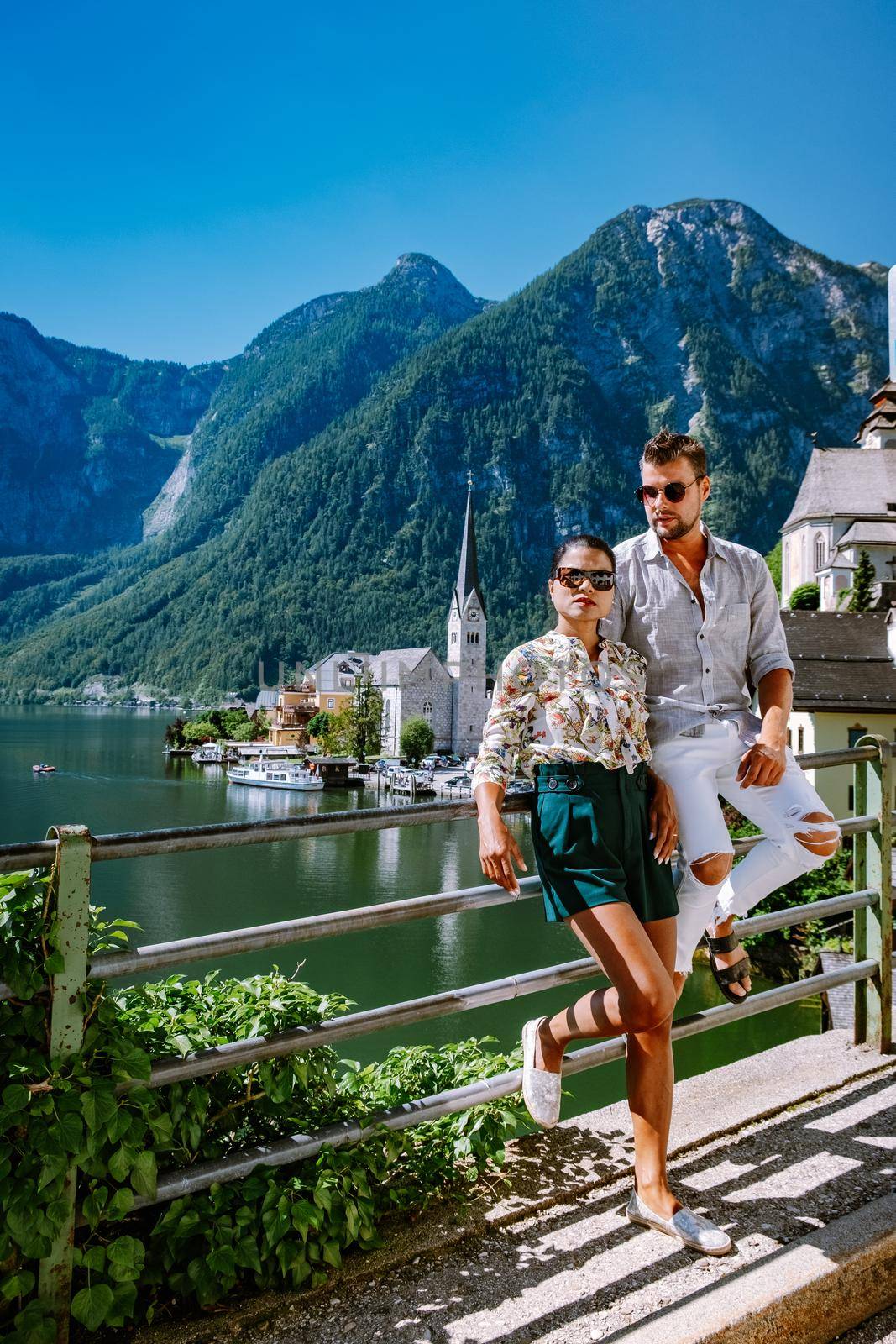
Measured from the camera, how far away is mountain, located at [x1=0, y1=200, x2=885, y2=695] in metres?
162

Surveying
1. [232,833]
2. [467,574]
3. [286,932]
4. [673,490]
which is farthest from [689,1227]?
[467,574]

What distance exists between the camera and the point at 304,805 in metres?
57.4

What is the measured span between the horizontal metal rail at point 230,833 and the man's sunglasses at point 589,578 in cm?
52

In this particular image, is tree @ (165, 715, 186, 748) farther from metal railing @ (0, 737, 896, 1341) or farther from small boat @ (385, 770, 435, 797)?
metal railing @ (0, 737, 896, 1341)

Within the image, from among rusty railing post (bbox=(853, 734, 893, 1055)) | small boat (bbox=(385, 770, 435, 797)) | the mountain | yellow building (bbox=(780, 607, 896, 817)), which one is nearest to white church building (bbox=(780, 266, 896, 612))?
yellow building (bbox=(780, 607, 896, 817))

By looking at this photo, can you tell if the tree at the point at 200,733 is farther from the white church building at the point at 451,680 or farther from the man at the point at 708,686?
the man at the point at 708,686

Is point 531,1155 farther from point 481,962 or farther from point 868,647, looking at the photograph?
point 868,647

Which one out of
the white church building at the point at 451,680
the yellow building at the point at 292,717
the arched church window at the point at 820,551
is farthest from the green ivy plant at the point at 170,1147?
the yellow building at the point at 292,717

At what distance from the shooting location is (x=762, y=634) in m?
2.44

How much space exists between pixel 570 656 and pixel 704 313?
20762 centimetres

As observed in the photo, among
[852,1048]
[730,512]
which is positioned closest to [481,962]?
[852,1048]

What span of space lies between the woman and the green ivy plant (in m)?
0.39

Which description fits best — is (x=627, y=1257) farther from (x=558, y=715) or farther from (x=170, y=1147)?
(x=558, y=715)

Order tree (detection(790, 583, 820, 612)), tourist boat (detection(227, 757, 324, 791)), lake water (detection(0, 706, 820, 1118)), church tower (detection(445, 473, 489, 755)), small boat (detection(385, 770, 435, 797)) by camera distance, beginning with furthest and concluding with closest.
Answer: church tower (detection(445, 473, 489, 755))
tourist boat (detection(227, 757, 324, 791))
small boat (detection(385, 770, 435, 797))
tree (detection(790, 583, 820, 612))
lake water (detection(0, 706, 820, 1118))
